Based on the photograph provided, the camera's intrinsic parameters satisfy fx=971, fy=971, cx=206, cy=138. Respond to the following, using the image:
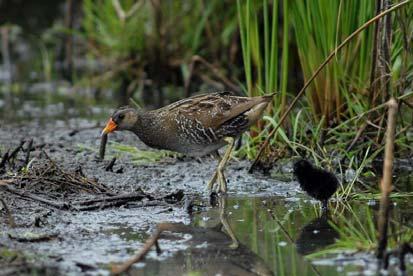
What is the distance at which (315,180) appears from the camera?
5.85 metres

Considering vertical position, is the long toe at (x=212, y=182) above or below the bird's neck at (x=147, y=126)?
below

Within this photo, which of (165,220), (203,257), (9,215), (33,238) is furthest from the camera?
(165,220)

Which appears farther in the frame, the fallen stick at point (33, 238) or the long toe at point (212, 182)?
the long toe at point (212, 182)

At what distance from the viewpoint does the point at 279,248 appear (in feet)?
16.6

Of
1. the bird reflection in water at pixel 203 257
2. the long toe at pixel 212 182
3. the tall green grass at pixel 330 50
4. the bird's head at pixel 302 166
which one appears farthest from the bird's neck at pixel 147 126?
the bird reflection in water at pixel 203 257

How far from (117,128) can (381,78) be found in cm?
191

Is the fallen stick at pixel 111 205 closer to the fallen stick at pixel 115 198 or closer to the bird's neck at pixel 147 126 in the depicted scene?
the fallen stick at pixel 115 198

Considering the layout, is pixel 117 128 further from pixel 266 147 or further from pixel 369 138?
pixel 369 138

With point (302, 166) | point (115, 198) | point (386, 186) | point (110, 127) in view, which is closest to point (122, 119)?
point (110, 127)

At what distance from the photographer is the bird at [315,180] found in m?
5.80

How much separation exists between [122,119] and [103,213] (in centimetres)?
129

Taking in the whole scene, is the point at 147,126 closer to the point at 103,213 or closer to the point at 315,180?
the point at 103,213

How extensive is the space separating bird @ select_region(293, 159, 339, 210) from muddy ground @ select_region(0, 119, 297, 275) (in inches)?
22.3

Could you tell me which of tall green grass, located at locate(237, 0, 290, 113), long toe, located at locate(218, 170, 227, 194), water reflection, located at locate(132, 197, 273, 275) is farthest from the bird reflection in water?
tall green grass, located at locate(237, 0, 290, 113)
